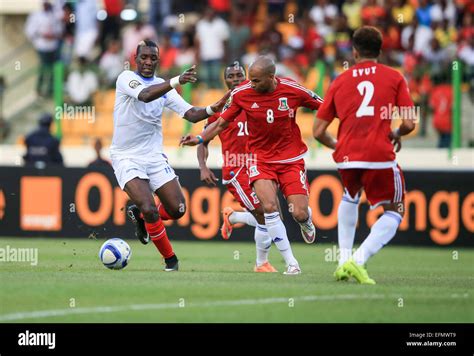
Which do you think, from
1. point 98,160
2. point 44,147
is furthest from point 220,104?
point 44,147

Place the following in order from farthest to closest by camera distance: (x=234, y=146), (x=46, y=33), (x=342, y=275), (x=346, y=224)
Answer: (x=46, y=33) → (x=234, y=146) → (x=346, y=224) → (x=342, y=275)

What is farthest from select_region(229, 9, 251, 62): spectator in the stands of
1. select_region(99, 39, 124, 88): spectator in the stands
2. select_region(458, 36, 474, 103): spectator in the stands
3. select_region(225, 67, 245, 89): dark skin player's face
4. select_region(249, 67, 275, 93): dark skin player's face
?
select_region(249, 67, 275, 93): dark skin player's face

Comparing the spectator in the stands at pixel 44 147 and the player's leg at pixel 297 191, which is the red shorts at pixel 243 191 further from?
the spectator in the stands at pixel 44 147

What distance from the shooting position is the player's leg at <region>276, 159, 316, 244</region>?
12.1m

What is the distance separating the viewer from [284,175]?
12.3 meters

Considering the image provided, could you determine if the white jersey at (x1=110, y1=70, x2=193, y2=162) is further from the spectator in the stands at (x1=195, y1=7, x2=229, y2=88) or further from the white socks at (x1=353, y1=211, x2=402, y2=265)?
the spectator in the stands at (x1=195, y1=7, x2=229, y2=88)

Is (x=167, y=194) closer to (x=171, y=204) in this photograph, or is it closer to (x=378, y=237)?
(x=171, y=204)

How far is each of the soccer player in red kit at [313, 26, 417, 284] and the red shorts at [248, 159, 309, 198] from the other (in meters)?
1.50

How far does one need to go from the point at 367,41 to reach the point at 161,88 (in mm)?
2470

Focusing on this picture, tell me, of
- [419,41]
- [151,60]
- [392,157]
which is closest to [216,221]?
[419,41]

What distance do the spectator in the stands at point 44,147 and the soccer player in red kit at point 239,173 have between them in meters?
7.09

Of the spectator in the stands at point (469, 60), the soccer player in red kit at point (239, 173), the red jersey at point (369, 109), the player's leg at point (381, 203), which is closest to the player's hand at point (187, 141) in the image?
the soccer player in red kit at point (239, 173)

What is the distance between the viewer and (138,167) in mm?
12703
